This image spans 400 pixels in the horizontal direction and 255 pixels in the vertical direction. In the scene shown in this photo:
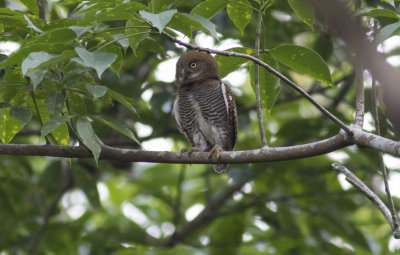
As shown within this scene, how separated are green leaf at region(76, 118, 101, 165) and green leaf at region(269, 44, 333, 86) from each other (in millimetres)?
1315

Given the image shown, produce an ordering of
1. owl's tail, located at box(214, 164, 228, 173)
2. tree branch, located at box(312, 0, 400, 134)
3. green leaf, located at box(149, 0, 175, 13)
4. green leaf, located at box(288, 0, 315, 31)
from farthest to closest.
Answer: owl's tail, located at box(214, 164, 228, 173), green leaf, located at box(288, 0, 315, 31), green leaf, located at box(149, 0, 175, 13), tree branch, located at box(312, 0, 400, 134)

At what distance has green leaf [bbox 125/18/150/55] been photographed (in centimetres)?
302

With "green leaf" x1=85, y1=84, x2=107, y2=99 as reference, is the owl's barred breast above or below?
below

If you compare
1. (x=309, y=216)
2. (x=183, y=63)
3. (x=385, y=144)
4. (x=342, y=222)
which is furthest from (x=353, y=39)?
(x=309, y=216)

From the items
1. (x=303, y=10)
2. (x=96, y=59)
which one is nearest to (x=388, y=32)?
(x=303, y=10)

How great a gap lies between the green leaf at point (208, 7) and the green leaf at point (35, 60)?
3.37 feet

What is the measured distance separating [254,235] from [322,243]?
3.92ft

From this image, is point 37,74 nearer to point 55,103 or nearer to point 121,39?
point 55,103

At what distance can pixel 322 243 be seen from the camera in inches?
261

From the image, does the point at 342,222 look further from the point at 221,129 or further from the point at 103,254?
the point at 103,254

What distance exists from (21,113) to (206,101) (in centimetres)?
279

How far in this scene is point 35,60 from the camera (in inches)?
101

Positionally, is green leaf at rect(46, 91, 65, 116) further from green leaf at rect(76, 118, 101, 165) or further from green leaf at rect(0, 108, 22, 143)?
green leaf at rect(0, 108, 22, 143)

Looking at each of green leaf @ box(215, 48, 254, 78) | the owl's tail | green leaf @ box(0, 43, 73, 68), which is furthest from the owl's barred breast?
green leaf @ box(0, 43, 73, 68)
